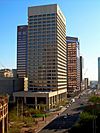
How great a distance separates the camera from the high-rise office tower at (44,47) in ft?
543

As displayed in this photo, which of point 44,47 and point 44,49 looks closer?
point 44,49

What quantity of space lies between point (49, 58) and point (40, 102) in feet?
106

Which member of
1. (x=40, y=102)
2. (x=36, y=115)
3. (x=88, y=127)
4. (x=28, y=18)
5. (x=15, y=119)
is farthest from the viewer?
(x=28, y=18)

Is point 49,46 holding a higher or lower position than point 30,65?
higher

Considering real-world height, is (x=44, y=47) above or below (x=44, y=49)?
above

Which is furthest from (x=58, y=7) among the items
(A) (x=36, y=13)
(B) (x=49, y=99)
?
(B) (x=49, y=99)

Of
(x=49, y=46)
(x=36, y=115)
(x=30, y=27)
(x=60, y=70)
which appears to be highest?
(x=30, y=27)

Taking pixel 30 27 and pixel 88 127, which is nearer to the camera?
pixel 88 127

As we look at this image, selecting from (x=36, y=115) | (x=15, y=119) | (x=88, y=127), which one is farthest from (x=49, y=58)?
(x=88, y=127)

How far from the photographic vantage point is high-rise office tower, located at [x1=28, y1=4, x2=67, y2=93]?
166 m

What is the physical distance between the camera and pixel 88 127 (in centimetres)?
6431

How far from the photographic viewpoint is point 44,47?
170 m

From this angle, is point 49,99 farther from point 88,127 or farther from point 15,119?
point 88,127

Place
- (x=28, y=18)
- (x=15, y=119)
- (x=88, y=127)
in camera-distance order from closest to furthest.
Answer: (x=88, y=127) → (x=15, y=119) → (x=28, y=18)
